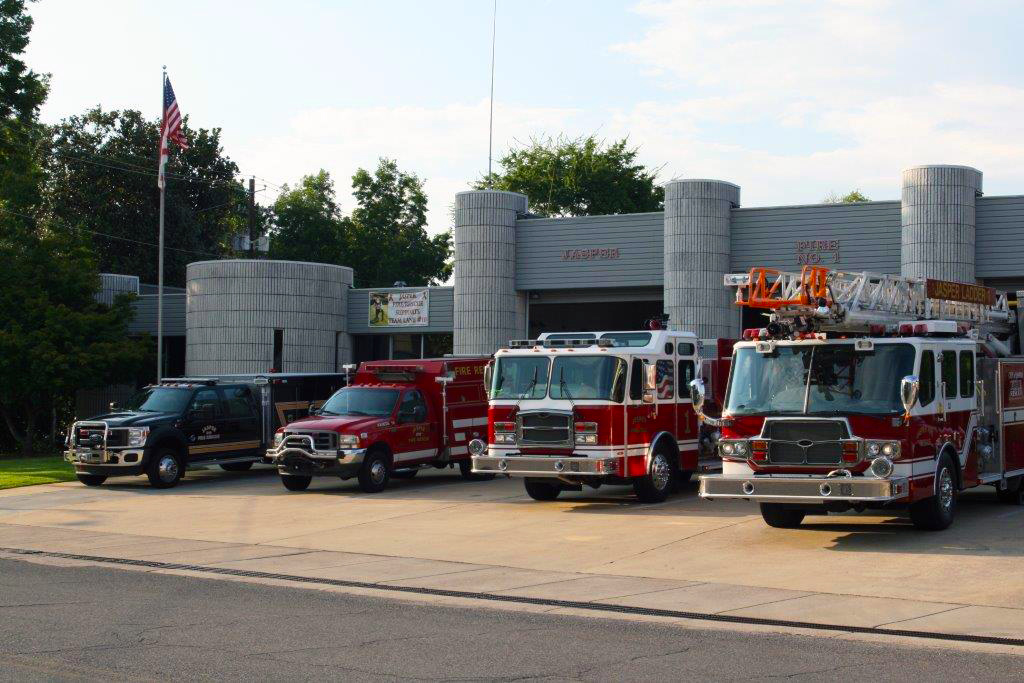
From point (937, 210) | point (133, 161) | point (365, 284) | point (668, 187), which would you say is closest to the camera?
point (937, 210)

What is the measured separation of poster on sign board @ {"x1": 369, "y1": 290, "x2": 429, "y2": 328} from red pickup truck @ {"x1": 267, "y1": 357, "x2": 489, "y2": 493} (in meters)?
11.5

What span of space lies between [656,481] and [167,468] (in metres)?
10.5

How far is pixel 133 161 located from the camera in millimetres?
57000

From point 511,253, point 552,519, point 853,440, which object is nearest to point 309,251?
point 511,253

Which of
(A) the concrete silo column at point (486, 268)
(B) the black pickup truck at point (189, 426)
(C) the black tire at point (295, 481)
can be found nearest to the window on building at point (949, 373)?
(C) the black tire at point (295, 481)

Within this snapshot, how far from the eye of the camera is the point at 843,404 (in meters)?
14.3

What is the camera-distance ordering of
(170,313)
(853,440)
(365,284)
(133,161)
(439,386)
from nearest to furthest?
(853,440), (439,386), (170,313), (133,161), (365,284)

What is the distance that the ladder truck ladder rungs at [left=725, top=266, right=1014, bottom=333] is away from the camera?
14.3 metres

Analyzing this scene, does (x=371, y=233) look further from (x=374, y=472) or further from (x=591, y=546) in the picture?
(x=591, y=546)

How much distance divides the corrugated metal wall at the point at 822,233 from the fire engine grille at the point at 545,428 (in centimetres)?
1328

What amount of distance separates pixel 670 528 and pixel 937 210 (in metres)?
15.0

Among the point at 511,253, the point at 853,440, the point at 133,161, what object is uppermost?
the point at 133,161

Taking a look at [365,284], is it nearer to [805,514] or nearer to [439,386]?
[439,386]

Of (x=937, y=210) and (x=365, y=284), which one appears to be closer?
(x=937, y=210)
